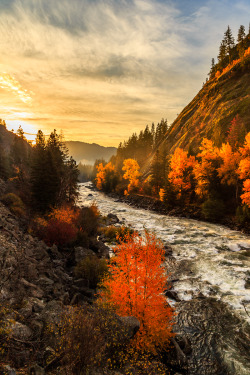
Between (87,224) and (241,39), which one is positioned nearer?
(87,224)

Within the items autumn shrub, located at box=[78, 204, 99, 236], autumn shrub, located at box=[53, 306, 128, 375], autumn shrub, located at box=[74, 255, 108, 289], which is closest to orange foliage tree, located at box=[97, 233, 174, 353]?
autumn shrub, located at box=[53, 306, 128, 375]

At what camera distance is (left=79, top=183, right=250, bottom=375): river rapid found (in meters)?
11.0

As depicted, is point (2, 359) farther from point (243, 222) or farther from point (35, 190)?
point (243, 222)

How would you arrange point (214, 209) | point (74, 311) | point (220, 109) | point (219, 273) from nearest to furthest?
point (74, 311) < point (219, 273) < point (214, 209) < point (220, 109)

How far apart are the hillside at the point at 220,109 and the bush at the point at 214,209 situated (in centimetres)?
2426

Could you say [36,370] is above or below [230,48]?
below

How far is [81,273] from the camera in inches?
631

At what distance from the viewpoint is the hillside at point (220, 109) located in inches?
2386

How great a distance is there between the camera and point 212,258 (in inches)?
872

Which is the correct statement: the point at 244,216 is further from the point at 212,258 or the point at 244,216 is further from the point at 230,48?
the point at 230,48

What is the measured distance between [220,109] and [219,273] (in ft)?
213

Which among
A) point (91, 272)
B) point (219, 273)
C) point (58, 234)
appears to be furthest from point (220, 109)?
point (91, 272)

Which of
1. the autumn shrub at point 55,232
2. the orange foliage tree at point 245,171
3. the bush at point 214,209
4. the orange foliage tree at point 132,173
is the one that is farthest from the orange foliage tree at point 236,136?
the orange foliage tree at point 132,173

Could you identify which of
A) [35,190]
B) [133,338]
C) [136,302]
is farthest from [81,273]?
[35,190]
